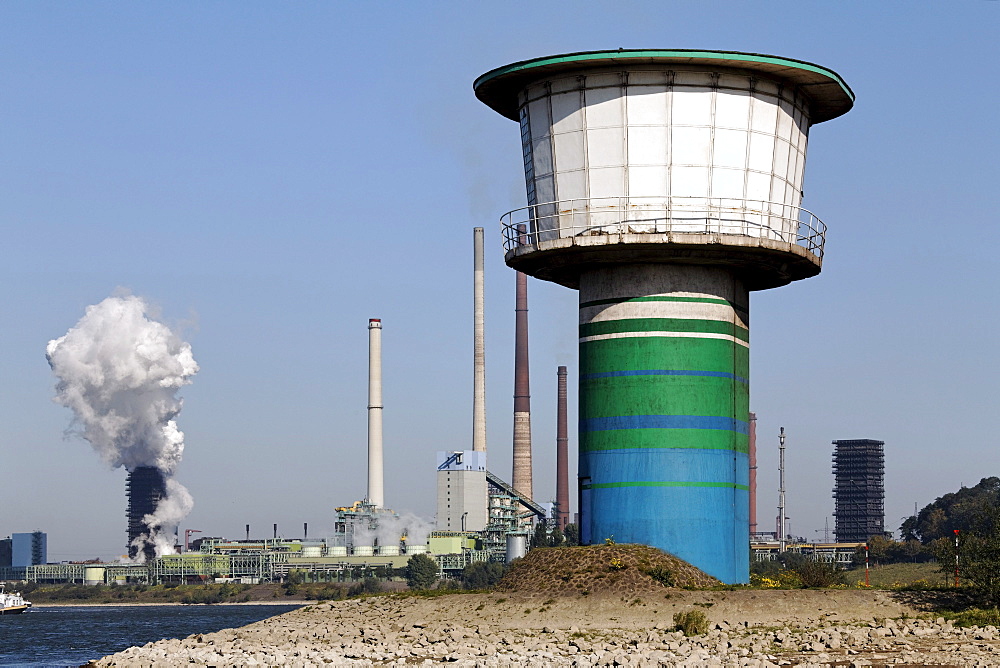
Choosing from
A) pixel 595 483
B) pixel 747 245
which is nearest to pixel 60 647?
pixel 595 483

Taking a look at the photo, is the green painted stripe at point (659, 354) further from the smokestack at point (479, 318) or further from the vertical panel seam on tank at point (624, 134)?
the smokestack at point (479, 318)

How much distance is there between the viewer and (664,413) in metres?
47.1

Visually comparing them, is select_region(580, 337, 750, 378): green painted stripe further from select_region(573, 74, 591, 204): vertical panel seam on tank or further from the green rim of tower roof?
the green rim of tower roof

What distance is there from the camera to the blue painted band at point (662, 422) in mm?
47062

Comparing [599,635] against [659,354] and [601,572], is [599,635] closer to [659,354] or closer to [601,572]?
[601,572]

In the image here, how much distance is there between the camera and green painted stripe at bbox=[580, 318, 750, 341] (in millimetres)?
47250

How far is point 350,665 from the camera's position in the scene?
37.2 metres

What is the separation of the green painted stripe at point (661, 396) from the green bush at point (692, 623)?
30.9 feet

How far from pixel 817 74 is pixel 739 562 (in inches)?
621

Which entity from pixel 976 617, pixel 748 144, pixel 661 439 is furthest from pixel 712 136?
pixel 976 617

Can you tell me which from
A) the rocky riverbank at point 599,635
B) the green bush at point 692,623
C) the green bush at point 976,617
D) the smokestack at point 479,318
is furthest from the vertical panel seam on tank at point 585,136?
the smokestack at point 479,318

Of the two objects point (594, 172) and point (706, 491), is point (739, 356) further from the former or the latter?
point (594, 172)

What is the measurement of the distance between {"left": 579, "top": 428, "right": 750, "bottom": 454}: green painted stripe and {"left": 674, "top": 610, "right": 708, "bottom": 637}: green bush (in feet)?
28.7

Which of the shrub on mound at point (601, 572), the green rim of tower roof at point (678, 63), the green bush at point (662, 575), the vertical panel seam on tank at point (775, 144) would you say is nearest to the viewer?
the shrub on mound at point (601, 572)
